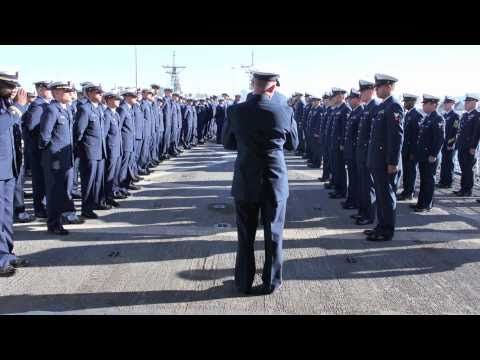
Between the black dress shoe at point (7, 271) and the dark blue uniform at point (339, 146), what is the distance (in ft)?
20.0

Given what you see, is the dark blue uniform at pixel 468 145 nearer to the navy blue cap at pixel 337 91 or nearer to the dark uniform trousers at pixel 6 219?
the navy blue cap at pixel 337 91

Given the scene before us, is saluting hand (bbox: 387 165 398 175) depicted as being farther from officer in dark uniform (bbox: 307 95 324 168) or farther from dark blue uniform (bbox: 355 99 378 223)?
officer in dark uniform (bbox: 307 95 324 168)

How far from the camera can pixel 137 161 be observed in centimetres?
1119

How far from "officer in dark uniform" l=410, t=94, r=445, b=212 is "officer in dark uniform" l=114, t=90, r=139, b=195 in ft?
17.6

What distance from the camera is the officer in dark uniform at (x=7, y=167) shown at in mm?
4719

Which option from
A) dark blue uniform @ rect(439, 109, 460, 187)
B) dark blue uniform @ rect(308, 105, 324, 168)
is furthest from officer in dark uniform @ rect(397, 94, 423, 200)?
dark blue uniform @ rect(308, 105, 324, 168)

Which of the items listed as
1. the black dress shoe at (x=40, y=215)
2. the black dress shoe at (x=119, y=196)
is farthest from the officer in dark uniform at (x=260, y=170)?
the black dress shoe at (x=119, y=196)

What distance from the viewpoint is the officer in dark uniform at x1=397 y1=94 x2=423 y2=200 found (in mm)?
8320

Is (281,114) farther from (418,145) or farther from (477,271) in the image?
(418,145)

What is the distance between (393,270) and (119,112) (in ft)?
19.5

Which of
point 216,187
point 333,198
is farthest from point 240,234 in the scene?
point 216,187

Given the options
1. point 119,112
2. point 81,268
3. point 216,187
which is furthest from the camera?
point 216,187

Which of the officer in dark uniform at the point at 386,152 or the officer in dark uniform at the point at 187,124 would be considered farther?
the officer in dark uniform at the point at 187,124

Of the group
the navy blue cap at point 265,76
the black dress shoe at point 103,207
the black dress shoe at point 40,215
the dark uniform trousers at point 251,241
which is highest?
the navy blue cap at point 265,76
